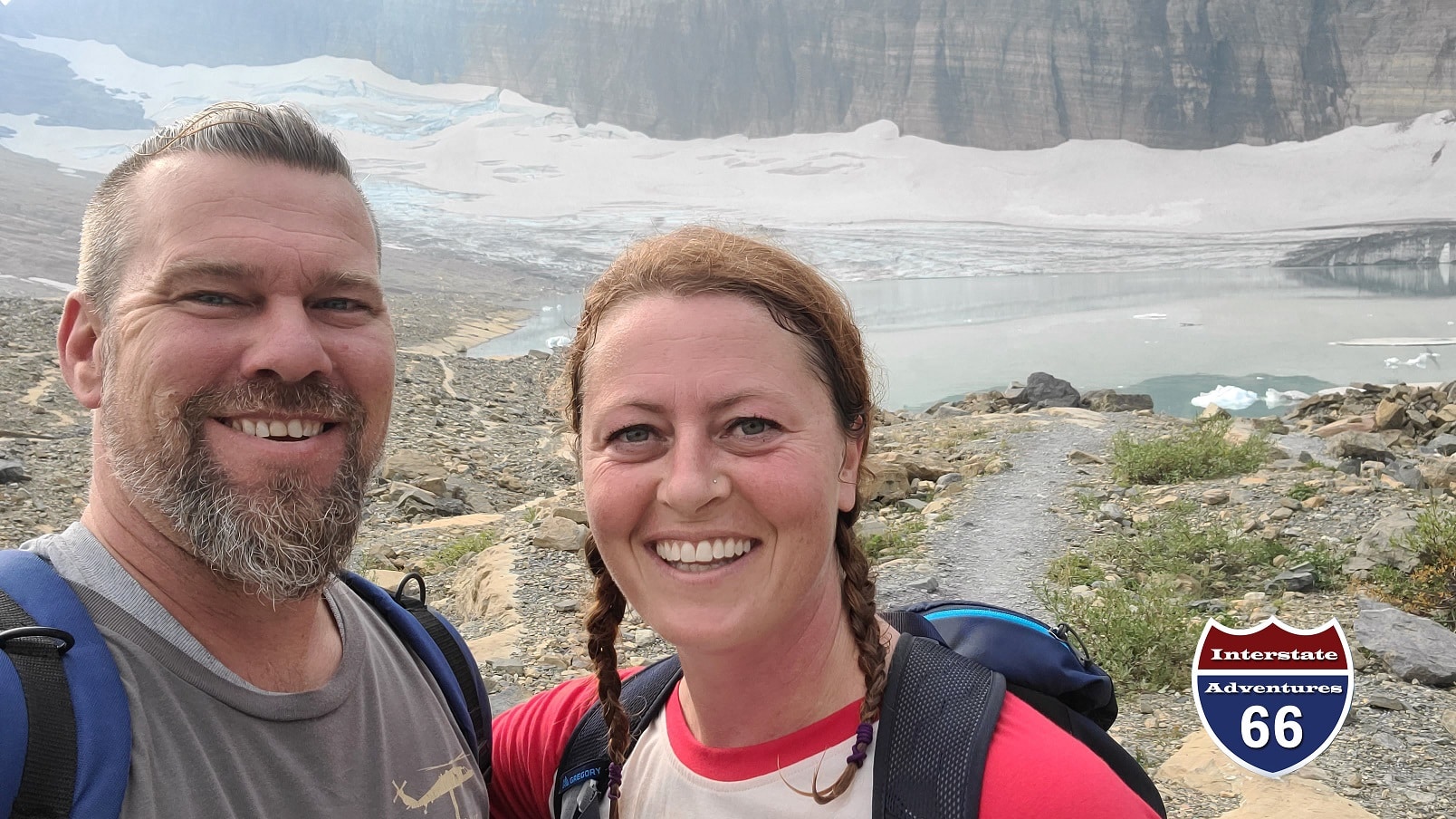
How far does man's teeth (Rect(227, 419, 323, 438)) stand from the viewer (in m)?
1.56

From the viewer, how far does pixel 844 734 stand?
4.78 feet

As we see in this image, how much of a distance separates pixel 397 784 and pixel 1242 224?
224ft

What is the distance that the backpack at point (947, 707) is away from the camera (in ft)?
4.19

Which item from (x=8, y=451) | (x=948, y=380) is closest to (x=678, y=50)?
(x=948, y=380)

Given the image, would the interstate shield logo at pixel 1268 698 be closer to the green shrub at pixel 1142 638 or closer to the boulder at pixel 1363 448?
the green shrub at pixel 1142 638

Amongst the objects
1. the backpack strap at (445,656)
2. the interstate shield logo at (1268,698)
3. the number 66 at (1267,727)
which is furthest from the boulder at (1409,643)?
the backpack strap at (445,656)

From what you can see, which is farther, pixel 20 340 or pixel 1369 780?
pixel 20 340

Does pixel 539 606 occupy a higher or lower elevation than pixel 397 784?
lower

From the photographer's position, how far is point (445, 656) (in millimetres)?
1806

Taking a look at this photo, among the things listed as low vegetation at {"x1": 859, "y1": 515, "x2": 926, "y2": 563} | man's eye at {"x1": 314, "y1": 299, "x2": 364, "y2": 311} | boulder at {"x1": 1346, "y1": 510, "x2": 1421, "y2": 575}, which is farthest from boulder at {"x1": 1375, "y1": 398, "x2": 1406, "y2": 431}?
man's eye at {"x1": 314, "y1": 299, "x2": 364, "y2": 311}

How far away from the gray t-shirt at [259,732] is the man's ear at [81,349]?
263 millimetres

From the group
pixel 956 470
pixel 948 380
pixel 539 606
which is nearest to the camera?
pixel 539 606

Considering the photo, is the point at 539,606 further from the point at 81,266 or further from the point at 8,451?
the point at 8,451

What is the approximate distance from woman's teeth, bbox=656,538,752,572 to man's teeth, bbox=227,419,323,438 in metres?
0.63
